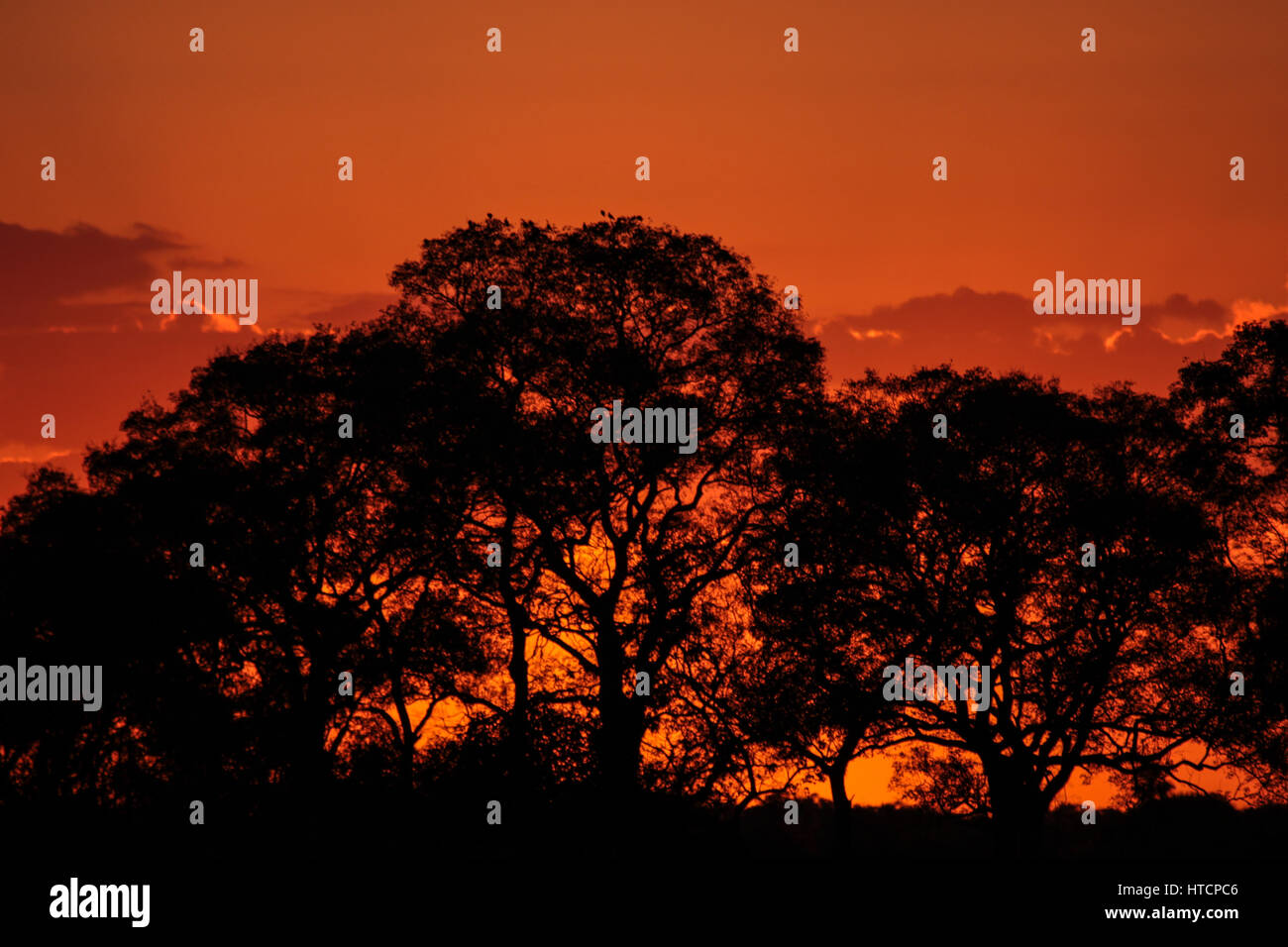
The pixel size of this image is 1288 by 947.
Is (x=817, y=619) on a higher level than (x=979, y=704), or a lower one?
higher

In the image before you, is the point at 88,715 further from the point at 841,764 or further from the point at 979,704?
the point at 979,704

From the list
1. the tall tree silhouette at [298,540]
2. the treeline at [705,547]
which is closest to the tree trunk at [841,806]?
the treeline at [705,547]

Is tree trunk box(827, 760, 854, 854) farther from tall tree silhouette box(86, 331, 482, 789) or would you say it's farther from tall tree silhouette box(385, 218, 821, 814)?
tall tree silhouette box(86, 331, 482, 789)

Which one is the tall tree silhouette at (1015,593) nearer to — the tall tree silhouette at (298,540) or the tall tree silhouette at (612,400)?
the tall tree silhouette at (612,400)

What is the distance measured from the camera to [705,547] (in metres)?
47.8

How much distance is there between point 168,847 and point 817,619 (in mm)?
23858

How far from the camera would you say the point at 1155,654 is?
4756 cm

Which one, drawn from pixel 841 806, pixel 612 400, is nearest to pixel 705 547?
pixel 612 400

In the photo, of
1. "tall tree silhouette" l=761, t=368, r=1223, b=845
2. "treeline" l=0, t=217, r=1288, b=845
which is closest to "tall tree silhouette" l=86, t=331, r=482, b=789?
"treeline" l=0, t=217, r=1288, b=845

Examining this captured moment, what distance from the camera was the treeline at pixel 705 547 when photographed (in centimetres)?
4606

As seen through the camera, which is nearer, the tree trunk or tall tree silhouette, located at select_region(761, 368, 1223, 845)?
tall tree silhouette, located at select_region(761, 368, 1223, 845)

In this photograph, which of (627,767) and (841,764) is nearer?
(627,767)

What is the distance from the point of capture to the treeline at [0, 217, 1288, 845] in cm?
4606
